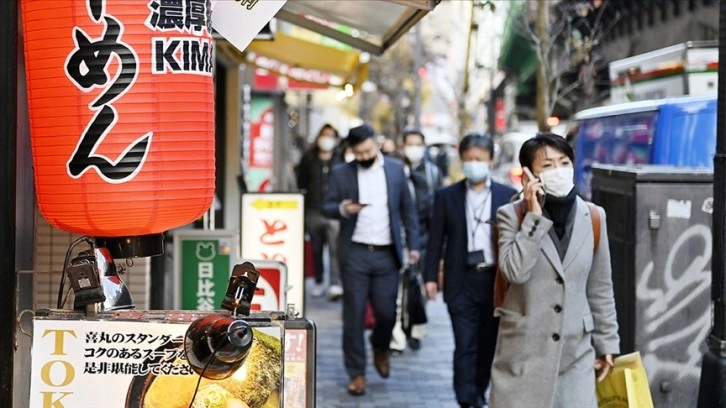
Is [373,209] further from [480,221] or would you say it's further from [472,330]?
[472,330]

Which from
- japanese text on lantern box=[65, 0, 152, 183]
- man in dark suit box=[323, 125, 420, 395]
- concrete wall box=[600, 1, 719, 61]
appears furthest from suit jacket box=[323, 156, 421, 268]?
concrete wall box=[600, 1, 719, 61]

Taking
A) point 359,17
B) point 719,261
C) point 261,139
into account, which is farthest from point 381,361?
point 261,139

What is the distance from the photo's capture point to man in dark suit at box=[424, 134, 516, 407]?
8078 millimetres

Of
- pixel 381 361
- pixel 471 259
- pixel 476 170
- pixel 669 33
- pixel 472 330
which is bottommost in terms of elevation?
pixel 381 361

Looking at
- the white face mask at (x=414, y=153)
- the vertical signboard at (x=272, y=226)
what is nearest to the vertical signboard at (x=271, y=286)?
the vertical signboard at (x=272, y=226)

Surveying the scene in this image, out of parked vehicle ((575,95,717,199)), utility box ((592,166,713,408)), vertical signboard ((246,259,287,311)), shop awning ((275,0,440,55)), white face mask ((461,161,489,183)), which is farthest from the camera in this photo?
parked vehicle ((575,95,717,199))

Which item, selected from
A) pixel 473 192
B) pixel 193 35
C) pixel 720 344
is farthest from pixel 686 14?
pixel 193 35

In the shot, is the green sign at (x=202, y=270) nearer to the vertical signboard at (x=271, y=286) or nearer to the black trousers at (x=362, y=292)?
the vertical signboard at (x=271, y=286)

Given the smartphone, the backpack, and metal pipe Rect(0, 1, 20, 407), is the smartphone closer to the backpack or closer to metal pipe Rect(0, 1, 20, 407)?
the backpack

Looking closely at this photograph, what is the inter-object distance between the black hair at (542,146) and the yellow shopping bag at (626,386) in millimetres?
1133

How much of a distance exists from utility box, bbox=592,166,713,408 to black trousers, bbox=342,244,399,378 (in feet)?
7.99

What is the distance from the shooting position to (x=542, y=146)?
595cm

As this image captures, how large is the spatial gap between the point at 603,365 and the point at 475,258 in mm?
2289

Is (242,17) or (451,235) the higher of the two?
(242,17)
